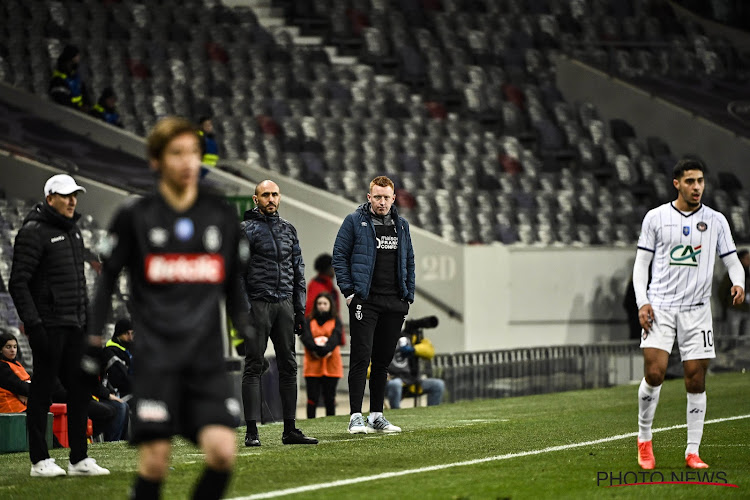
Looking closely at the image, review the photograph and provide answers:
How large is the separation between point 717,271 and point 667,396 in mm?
6369

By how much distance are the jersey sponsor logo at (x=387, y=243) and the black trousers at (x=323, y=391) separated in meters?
4.14

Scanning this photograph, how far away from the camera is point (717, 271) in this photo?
69.5ft

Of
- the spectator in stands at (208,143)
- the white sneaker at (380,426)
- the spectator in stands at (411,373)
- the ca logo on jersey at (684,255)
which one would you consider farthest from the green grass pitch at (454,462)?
the spectator in stands at (208,143)

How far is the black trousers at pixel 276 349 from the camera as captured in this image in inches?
394

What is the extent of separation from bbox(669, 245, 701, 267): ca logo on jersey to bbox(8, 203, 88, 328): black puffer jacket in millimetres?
3692

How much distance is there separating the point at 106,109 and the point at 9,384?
1097 centimetres

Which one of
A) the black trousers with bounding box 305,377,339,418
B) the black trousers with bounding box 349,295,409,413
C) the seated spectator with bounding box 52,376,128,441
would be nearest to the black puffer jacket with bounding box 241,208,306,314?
the black trousers with bounding box 349,295,409,413

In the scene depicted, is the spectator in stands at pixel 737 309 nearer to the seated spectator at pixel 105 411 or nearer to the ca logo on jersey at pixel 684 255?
the seated spectator at pixel 105 411

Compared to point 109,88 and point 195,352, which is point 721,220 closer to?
point 195,352

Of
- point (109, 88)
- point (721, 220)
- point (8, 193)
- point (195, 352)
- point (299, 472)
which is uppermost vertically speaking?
point (109, 88)

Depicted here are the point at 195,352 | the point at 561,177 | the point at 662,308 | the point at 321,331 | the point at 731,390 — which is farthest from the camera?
the point at 561,177

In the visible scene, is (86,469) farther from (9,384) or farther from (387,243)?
(387,243)

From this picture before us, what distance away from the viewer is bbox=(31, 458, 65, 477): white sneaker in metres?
8.41

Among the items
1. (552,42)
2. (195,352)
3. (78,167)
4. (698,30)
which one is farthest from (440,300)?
(195,352)
